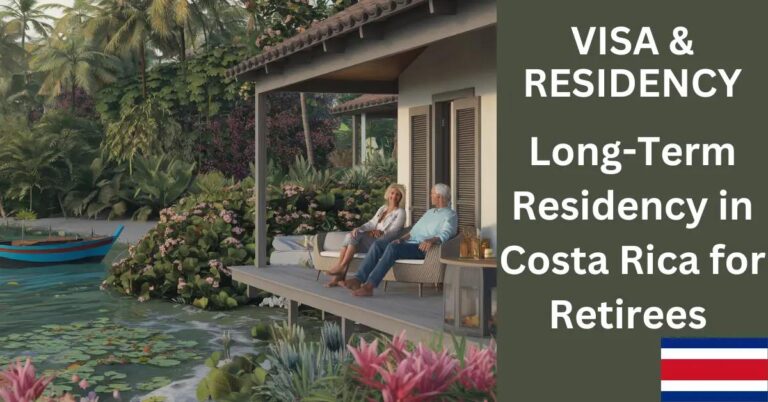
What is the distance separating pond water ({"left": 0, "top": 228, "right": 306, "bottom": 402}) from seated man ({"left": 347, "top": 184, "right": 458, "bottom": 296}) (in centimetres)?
174

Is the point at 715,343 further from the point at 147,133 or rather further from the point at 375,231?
the point at 147,133

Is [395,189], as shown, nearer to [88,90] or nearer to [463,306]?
[463,306]

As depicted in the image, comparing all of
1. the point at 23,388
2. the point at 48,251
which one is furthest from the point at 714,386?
the point at 48,251

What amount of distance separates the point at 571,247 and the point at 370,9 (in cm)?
626

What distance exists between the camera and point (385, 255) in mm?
9430

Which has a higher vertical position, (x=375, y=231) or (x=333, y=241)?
(x=375, y=231)

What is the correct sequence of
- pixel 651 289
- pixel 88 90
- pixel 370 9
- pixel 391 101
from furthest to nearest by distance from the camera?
pixel 88 90 → pixel 391 101 → pixel 370 9 → pixel 651 289

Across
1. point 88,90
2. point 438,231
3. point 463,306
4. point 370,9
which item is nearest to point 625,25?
point 463,306

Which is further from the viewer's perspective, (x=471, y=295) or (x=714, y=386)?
(x=471, y=295)

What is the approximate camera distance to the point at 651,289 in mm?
2551

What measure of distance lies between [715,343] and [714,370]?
0.07 m

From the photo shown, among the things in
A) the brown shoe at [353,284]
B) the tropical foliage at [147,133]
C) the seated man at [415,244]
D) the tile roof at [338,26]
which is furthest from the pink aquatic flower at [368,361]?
the tropical foliage at [147,133]

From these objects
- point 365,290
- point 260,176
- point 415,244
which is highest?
point 260,176

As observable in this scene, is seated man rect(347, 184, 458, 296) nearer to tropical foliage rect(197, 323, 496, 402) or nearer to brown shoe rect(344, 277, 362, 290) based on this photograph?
brown shoe rect(344, 277, 362, 290)
